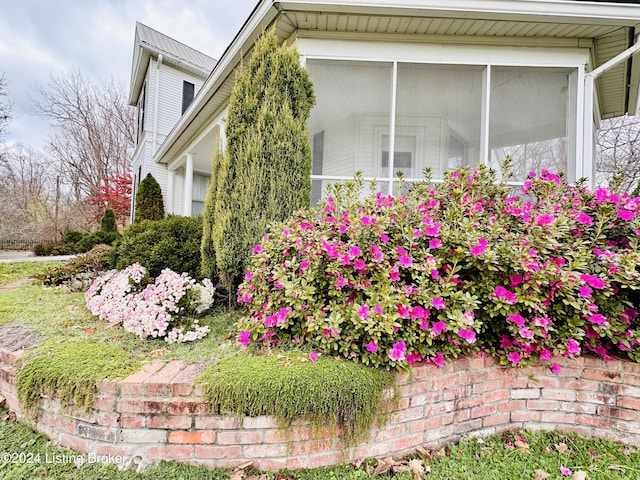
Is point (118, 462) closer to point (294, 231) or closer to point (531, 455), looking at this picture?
point (294, 231)

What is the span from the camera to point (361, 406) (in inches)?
63.3

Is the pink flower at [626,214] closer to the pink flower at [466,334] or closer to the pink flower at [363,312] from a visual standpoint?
the pink flower at [466,334]

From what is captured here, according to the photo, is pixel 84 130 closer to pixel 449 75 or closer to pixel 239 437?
pixel 449 75

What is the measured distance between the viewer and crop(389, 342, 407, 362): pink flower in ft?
5.59

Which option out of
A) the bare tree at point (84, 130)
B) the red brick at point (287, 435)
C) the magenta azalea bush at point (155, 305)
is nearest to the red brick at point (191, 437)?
the red brick at point (287, 435)

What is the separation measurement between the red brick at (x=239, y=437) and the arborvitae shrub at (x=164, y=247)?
90.1 inches

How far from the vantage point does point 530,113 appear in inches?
163

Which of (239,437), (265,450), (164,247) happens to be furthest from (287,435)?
(164,247)

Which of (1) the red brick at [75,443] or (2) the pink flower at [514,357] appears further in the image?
(2) the pink flower at [514,357]

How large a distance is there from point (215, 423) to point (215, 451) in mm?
143

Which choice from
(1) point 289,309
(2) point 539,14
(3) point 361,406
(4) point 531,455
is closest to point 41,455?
(1) point 289,309

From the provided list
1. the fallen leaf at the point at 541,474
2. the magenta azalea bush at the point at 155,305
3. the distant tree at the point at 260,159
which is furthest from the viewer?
the distant tree at the point at 260,159

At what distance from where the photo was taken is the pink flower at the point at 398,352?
171 cm

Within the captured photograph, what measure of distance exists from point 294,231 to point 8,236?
57.2ft
